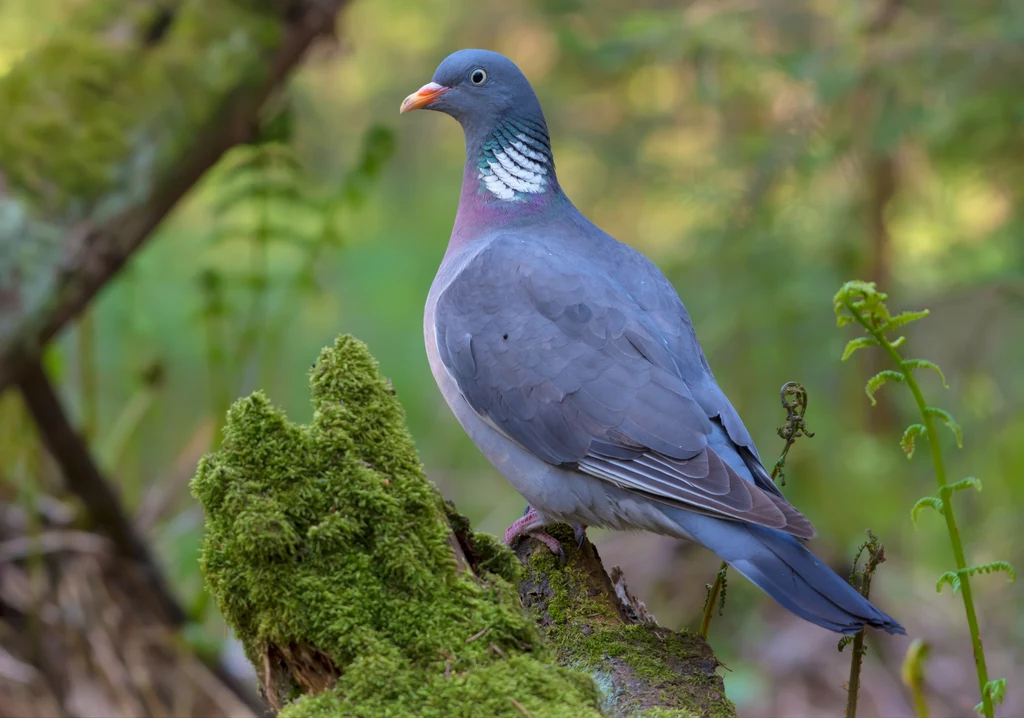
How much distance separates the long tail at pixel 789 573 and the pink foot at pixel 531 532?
393 mm

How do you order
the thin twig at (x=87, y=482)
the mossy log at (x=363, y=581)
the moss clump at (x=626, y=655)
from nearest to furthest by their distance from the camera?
the mossy log at (x=363, y=581) < the moss clump at (x=626, y=655) < the thin twig at (x=87, y=482)

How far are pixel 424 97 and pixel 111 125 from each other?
4.72 ft

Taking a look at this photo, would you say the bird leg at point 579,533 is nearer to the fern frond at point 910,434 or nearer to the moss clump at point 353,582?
the moss clump at point 353,582

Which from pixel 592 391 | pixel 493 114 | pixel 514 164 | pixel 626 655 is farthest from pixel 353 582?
pixel 493 114

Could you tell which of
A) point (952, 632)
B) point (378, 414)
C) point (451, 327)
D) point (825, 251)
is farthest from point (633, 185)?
point (378, 414)

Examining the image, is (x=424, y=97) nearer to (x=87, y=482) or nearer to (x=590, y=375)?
(x=590, y=375)

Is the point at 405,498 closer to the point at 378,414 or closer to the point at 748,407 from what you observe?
the point at 378,414

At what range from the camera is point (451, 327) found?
343 cm

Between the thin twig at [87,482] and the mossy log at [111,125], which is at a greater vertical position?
the mossy log at [111,125]

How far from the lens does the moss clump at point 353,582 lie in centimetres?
213

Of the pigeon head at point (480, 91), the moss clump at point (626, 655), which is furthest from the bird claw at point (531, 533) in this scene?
the pigeon head at point (480, 91)

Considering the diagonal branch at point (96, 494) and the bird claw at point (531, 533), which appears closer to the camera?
the bird claw at point (531, 533)

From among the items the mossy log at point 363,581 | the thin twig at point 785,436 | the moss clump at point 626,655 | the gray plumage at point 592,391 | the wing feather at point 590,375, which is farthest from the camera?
the wing feather at point 590,375

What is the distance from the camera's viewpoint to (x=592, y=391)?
3174 mm
